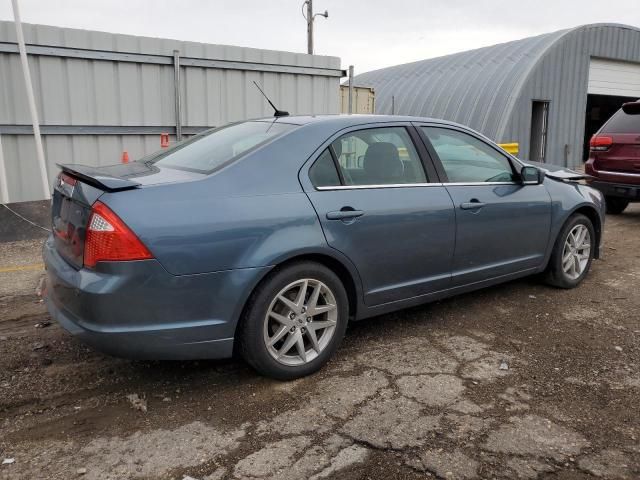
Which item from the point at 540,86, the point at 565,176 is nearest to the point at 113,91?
the point at 565,176

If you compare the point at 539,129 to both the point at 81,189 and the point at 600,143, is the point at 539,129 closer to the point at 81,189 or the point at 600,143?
the point at 600,143

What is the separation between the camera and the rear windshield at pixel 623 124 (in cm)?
797

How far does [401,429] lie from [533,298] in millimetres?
2496

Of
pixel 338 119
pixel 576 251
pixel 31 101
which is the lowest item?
pixel 576 251

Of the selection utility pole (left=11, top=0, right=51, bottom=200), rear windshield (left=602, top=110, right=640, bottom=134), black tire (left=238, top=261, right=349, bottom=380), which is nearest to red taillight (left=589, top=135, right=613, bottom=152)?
rear windshield (left=602, top=110, right=640, bottom=134)

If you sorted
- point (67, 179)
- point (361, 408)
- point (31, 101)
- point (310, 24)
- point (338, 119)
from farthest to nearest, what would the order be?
point (310, 24)
point (31, 101)
point (338, 119)
point (67, 179)
point (361, 408)

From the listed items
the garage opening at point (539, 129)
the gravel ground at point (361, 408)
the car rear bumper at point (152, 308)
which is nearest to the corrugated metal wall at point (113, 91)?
the gravel ground at point (361, 408)

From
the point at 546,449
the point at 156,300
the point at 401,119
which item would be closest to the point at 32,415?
the point at 156,300

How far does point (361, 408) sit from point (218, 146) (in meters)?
1.83

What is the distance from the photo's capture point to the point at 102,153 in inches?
344

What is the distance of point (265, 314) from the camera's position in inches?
118

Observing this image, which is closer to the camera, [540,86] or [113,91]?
[113,91]

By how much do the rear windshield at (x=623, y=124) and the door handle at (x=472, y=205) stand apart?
5.27m

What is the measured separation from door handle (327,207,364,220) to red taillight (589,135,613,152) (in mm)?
6405
